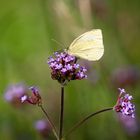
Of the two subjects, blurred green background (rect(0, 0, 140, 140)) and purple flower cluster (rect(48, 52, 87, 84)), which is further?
blurred green background (rect(0, 0, 140, 140))

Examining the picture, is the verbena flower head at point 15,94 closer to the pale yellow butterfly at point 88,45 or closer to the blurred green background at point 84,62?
the blurred green background at point 84,62

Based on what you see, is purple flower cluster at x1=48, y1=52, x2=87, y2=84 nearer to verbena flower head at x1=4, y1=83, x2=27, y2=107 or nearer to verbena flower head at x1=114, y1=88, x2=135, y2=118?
verbena flower head at x1=114, y1=88, x2=135, y2=118

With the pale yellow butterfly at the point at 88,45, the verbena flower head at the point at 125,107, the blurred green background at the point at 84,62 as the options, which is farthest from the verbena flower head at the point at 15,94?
the verbena flower head at the point at 125,107

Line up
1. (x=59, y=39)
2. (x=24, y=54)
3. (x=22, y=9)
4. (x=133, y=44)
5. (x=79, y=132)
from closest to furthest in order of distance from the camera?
(x=79, y=132)
(x=59, y=39)
(x=133, y=44)
(x=24, y=54)
(x=22, y=9)

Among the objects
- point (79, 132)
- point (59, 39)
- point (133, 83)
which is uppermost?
point (59, 39)

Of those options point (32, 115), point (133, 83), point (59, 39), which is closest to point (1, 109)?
point (32, 115)

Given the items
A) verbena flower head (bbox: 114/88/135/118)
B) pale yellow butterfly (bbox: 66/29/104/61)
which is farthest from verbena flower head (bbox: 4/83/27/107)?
verbena flower head (bbox: 114/88/135/118)

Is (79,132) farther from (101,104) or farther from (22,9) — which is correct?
(22,9)

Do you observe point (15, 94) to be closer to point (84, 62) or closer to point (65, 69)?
point (84, 62)
